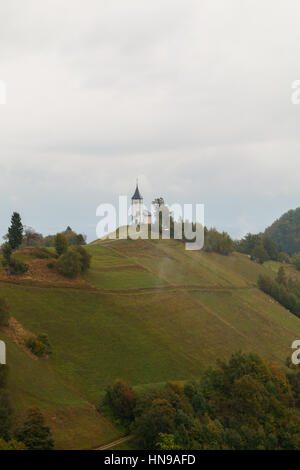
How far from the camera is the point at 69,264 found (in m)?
79.9

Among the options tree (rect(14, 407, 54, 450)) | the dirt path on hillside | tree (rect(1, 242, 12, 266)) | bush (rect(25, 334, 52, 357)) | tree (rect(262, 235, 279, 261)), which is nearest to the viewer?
tree (rect(14, 407, 54, 450))

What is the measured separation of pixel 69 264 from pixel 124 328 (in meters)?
16.4

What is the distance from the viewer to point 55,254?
87.3 m

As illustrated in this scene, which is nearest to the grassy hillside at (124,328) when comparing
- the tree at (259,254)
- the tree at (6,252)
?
the tree at (6,252)

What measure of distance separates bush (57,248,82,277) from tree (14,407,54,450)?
38.9m

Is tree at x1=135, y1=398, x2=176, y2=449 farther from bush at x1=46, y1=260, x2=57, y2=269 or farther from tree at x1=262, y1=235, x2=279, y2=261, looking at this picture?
tree at x1=262, y1=235, x2=279, y2=261

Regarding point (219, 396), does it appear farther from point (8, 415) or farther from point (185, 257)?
point (185, 257)

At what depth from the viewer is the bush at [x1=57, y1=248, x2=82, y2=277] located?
261ft

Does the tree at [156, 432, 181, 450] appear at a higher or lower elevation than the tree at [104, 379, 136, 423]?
lower

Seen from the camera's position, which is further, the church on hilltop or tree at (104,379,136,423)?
the church on hilltop

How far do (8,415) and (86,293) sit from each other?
36964 millimetres

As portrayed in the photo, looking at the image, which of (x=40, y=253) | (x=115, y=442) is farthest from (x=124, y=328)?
(x=115, y=442)

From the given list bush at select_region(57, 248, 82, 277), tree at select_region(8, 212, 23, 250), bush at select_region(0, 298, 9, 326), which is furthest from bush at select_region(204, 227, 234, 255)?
bush at select_region(0, 298, 9, 326)

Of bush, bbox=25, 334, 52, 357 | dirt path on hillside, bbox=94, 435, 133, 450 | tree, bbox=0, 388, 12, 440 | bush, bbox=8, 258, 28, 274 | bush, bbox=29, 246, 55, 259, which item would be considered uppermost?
bush, bbox=29, 246, 55, 259
